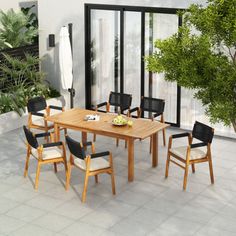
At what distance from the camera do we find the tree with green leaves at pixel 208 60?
22.7 feet

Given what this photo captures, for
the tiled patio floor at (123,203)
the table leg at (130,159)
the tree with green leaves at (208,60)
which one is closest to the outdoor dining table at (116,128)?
the table leg at (130,159)

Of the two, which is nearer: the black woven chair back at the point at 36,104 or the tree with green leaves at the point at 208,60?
the tree with green leaves at the point at 208,60

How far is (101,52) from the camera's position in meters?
14.1

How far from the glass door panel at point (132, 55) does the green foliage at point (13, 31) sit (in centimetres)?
258

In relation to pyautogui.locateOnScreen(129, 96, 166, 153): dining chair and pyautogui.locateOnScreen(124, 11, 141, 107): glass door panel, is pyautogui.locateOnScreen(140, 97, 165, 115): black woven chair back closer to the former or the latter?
pyautogui.locateOnScreen(129, 96, 166, 153): dining chair

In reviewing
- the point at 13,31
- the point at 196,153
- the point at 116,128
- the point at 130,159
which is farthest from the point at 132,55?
the point at 196,153

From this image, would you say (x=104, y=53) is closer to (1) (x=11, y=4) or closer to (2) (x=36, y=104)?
(2) (x=36, y=104)

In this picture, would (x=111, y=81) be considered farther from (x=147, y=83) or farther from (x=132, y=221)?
(x=132, y=221)

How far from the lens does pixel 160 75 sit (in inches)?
523

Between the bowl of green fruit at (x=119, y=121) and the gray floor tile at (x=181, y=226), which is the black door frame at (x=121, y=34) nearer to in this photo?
the bowl of green fruit at (x=119, y=121)

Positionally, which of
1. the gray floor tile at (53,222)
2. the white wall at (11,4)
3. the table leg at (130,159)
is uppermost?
the white wall at (11,4)

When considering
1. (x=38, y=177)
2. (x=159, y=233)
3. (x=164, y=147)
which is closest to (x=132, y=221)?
(x=159, y=233)

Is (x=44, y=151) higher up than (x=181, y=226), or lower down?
higher up

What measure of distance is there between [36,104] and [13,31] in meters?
3.22
